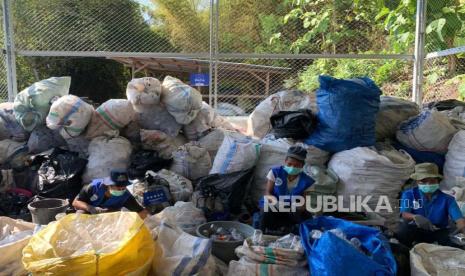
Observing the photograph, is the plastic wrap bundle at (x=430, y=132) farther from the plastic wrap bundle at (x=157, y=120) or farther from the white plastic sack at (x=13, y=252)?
the white plastic sack at (x=13, y=252)

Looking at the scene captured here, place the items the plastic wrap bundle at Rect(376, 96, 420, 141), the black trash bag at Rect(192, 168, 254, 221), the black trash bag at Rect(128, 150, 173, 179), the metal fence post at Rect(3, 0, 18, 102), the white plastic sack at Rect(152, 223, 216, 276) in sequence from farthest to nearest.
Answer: the metal fence post at Rect(3, 0, 18, 102)
the plastic wrap bundle at Rect(376, 96, 420, 141)
the black trash bag at Rect(128, 150, 173, 179)
the black trash bag at Rect(192, 168, 254, 221)
the white plastic sack at Rect(152, 223, 216, 276)

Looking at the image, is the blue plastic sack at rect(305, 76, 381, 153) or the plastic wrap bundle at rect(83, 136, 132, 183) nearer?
the blue plastic sack at rect(305, 76, 381, 153)

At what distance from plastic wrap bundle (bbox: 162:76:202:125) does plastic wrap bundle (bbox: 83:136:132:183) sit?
546 mm

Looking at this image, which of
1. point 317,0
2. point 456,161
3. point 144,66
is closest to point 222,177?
point 456,161

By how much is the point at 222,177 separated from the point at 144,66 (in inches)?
166

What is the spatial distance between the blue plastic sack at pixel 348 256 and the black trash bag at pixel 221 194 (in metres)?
1.11

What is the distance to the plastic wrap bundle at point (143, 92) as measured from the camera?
4.36 metres

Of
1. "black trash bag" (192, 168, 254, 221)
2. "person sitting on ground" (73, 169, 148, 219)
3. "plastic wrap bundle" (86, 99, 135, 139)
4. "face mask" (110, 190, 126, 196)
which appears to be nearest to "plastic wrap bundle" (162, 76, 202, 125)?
"plastic wrap bundle" (86, 99, 135, 139)

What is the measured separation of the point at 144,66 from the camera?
287 inches

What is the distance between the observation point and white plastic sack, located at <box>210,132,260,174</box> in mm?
3652

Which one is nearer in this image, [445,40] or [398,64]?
[445,40]

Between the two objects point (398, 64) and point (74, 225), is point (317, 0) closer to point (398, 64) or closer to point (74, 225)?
point (398, 64)

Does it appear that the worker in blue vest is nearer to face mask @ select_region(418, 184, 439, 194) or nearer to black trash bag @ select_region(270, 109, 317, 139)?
face mask @ select_region(418, 184, 439, 194)

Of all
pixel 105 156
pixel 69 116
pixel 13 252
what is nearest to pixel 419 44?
pixel 105 156
